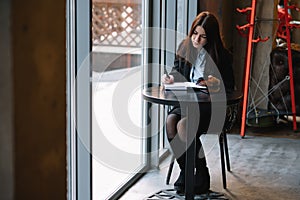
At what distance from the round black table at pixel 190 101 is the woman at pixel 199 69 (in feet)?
0.50

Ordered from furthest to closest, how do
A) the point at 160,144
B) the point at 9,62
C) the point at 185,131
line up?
the point at 160,144 → the point at 185,131 → the point at 9,62

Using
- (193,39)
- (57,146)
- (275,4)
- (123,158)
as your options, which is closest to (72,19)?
(193,39)

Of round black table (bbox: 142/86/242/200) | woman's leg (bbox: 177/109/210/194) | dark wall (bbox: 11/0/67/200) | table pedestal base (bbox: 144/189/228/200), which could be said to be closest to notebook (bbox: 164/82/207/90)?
round black table (bbox: 142/86/242/200)

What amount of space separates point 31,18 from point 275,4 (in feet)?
15.1

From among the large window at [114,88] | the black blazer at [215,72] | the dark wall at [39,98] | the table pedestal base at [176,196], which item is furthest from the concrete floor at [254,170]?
the dark wall at [39,98]

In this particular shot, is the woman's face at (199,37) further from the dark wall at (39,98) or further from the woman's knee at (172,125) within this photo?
the dark wall at (39,98)

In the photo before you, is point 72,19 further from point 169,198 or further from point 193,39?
point 169,198

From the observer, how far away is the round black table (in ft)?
8.27

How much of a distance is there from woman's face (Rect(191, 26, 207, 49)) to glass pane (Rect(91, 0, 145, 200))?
1.43 feet

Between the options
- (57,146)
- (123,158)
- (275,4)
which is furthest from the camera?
(275,4)

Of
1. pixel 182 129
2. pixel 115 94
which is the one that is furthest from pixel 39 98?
pixel 115 94

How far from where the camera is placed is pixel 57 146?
2.41 ft

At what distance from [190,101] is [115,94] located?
646mm

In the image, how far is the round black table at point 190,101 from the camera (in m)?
2.52
